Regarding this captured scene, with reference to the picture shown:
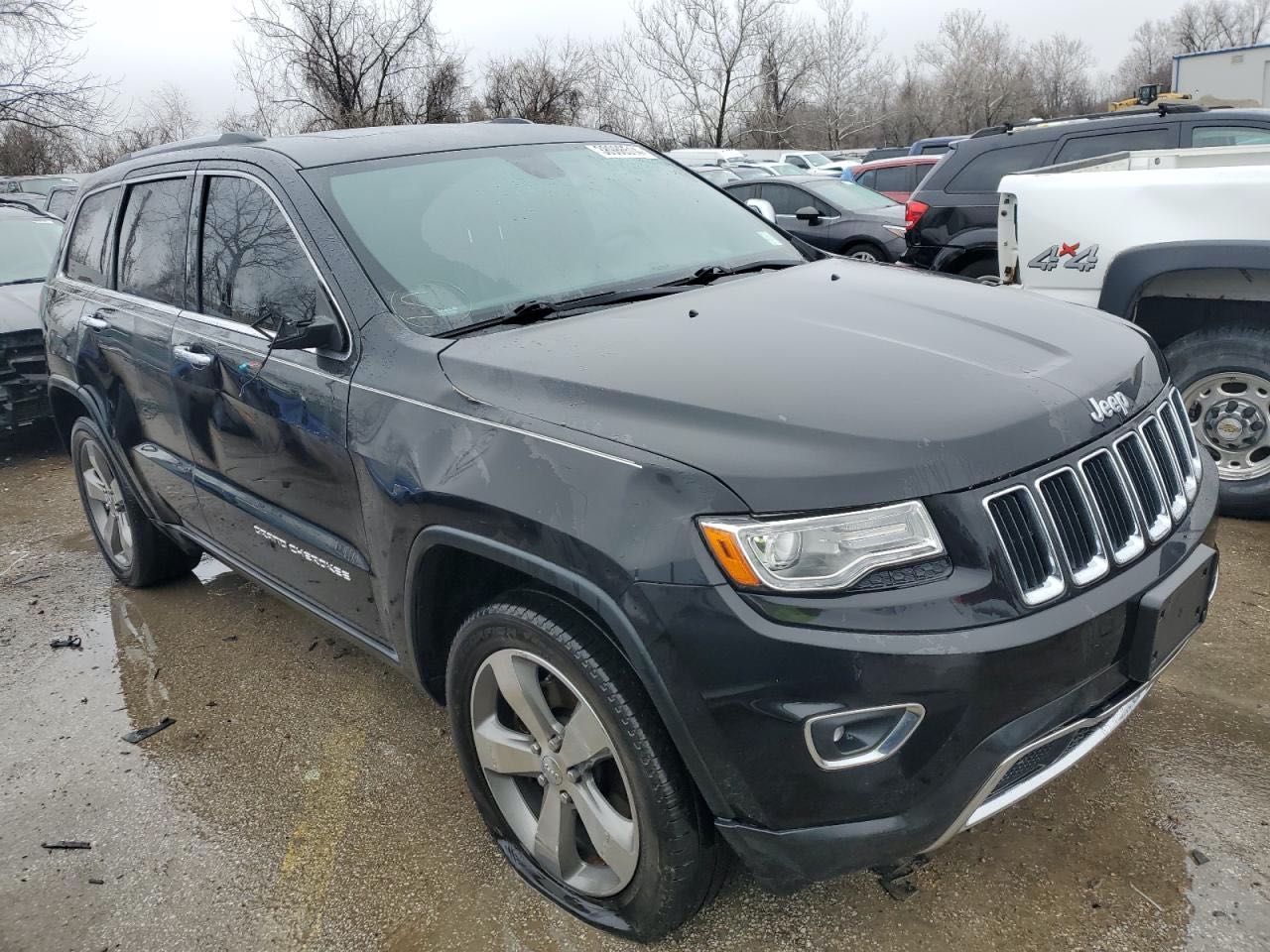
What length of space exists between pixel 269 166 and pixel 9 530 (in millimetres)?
4031

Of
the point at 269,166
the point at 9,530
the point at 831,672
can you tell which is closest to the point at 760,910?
the point at 831,672

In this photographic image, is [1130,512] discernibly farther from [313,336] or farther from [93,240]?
[93,240]

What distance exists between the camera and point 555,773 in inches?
92.4

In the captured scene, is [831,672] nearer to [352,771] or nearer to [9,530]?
[352,771]

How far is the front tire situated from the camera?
2055 mm

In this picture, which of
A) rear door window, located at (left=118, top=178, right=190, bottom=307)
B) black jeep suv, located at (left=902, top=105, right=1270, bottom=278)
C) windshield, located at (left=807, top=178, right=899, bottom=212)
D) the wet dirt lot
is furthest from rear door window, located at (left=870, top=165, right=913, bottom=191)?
rear door window, located at (left=118, top=178, right=190, bottom=307)

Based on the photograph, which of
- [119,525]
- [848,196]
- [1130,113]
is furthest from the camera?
[848,196]

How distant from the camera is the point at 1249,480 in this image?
4.44 metres

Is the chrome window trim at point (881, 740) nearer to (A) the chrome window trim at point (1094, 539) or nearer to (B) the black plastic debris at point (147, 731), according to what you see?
(A) the chrome window trim at point (1094, 539)

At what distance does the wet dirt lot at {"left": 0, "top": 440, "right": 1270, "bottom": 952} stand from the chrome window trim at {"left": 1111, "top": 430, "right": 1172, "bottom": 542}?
0.88 meters

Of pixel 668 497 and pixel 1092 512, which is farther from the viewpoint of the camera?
pixel 1092 512

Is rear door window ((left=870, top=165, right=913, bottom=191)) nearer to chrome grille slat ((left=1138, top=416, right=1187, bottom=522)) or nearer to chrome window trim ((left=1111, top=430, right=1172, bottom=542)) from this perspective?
chrome grille slat ((left=1138, top=416, right=1187, bottom=522))

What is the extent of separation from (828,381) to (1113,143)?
6703mm

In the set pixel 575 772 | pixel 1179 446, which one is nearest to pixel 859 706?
pixel 575 772
